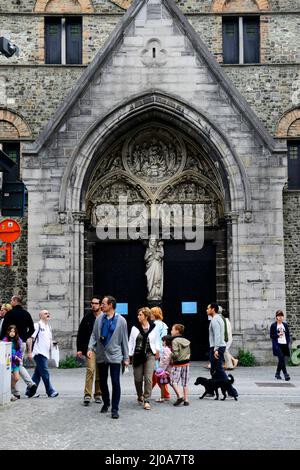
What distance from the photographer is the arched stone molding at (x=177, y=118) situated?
777 inches

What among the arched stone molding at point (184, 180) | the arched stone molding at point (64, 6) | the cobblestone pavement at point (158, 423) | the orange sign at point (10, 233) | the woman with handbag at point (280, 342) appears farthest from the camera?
the arched stone molding at point (64, 6)

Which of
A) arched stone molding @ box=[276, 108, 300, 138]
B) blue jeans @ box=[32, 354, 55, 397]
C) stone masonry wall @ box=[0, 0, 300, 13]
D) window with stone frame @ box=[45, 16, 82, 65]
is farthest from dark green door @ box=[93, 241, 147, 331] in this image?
stone masonry wall @ box=[0, 0, 300, 13]

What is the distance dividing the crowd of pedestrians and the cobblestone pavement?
292mm

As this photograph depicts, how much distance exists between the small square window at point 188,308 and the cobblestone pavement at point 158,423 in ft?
21.9

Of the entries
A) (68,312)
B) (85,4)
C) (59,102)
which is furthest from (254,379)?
(85,4)

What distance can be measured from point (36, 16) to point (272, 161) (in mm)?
9393

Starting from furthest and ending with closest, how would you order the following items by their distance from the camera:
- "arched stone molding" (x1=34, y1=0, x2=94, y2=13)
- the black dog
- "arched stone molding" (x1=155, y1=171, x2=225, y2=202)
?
1. "arched stone molding" (x1=34, y1=0, x2=94, y2=13)
2. "arched stone molding" (x1=155, y1=171, x2=225, y2=202)
3. the black dog

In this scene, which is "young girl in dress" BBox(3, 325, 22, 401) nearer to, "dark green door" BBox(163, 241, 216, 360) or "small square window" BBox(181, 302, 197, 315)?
"dark green door" BBox(163, 241, 216, 360)

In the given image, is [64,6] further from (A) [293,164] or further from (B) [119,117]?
(A) [293,164]

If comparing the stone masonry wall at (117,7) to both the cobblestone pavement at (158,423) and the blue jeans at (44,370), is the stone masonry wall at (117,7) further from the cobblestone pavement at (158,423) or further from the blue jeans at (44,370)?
the blue jeans at (44,370)

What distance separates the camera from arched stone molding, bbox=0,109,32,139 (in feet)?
75.5

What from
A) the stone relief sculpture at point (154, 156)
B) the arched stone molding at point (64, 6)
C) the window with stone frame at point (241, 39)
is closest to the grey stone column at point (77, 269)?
the stone relief sculpture at point (154, 156)

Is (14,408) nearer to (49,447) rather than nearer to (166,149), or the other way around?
(49,447)

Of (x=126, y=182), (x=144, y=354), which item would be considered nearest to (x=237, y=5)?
(x=126, y=182)
